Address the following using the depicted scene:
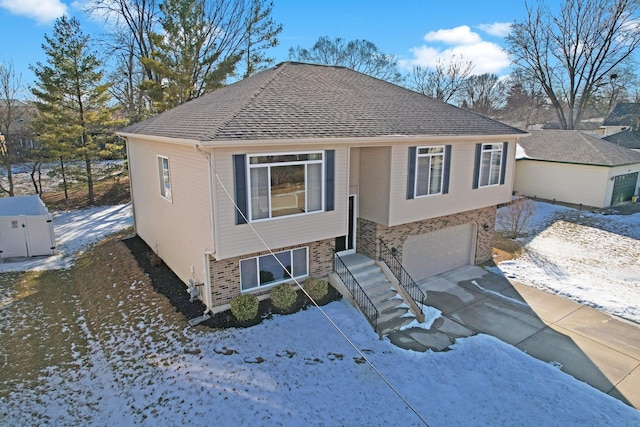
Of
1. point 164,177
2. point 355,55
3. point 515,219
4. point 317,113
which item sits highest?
point 355,55

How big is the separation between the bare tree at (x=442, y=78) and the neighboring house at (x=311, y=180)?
109ft

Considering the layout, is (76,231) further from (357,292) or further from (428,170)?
(428,170)

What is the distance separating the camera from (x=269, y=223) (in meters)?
9.55

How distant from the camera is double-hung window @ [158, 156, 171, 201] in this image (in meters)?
11.9

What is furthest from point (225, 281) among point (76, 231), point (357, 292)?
point (76, 231)

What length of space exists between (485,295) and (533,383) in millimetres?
4672

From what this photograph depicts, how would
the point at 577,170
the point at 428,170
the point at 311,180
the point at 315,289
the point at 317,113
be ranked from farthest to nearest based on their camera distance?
1. the point at 577,170
2. the point at 428,170
3. the point at 317,113
4. the point at 315,289
5. the point at 311,180

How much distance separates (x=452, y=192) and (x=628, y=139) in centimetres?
3329

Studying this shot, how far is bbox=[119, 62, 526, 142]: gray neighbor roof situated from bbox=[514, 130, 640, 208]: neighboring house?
44.7 feet

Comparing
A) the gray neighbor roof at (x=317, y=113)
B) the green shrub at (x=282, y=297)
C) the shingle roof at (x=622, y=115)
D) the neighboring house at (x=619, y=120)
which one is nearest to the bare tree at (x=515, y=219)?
the gray neighbor roof at (x=317, y=113)

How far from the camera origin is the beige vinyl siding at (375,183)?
1164cm

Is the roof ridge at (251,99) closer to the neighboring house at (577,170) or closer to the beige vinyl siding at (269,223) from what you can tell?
the beige vinyl siding at (269,223)

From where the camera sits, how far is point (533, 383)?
833 cm

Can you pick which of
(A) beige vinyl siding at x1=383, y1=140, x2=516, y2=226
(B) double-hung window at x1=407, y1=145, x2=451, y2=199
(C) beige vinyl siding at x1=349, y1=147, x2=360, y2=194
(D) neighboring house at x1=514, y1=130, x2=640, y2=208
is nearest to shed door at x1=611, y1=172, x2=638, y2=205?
(D) neighboring house at x1=514, y1=130, x2=640, y2=208
